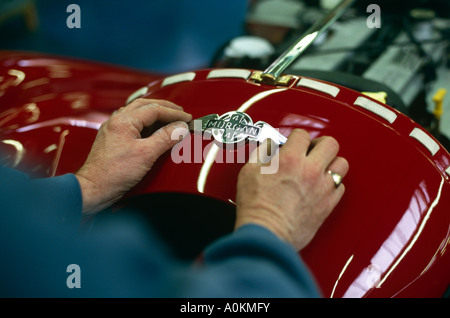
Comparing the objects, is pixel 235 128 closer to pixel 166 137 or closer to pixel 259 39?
pixel 166 137

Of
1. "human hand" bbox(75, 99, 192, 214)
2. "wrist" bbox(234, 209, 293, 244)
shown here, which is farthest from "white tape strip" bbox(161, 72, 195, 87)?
"wrist" bbox(234, 209, 293, 244)

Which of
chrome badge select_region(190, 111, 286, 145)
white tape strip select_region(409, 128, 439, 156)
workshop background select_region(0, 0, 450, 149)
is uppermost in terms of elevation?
workshop background select_region(0, 0, 450, 149)

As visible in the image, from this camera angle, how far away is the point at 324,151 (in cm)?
54

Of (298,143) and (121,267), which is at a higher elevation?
(298,143)

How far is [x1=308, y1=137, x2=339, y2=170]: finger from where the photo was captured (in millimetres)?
532

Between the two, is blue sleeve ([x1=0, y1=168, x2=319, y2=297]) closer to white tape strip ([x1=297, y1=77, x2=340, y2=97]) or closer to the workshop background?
white tape strip ([x1=297, y1=77, x2=340, y2=97])

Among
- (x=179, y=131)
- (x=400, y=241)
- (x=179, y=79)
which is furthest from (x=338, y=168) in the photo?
(x=179, y=79)

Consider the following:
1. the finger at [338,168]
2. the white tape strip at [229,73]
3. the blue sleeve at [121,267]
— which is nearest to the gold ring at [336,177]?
the finger at [338,168]

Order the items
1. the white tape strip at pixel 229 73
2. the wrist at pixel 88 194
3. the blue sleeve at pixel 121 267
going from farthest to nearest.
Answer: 1. the white tape strip at pixel 229 73
2. the wrist at pixel 88 194
3. the blue sleeve at pixel 121 267

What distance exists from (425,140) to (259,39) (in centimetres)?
89

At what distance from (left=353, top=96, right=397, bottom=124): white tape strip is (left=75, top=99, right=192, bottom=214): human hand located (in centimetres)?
25

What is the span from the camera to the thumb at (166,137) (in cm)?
62

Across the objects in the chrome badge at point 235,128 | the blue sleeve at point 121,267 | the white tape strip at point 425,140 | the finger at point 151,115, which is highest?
the finger at point 151,115

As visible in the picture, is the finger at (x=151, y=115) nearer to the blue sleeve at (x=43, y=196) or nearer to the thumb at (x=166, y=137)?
the thumb at (x=166, y=137)
